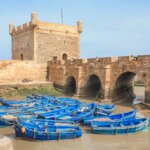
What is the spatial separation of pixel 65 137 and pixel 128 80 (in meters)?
14.4

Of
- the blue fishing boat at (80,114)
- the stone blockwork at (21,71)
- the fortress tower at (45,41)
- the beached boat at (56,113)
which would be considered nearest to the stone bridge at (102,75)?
the stone blockwork at (21,71)

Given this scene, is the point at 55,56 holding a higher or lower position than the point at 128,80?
higher

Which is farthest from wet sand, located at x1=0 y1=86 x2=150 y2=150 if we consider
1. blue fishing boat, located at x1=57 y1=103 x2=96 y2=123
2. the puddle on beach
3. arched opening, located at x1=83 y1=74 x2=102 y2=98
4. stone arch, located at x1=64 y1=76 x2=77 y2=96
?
stone arch, located at x1=64 y1=76 x2=77 y2=96

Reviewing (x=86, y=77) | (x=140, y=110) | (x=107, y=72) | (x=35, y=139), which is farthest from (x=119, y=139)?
(x=86, y=77)

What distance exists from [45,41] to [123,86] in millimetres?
11720

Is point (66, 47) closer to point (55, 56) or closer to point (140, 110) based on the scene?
point (55, 56)

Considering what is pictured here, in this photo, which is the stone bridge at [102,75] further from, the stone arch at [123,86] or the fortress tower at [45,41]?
the fortress tower at [45,41]

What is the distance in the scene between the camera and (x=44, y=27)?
30047 mm

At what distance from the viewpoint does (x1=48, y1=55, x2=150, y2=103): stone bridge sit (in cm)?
1950

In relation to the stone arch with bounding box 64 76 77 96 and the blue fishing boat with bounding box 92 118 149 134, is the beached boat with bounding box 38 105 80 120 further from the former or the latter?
the stone arch with bounding box 64 76 77 96

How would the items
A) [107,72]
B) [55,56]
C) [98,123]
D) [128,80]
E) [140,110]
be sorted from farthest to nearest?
1. [55,56]
2. [128,80]
3. [107,72]
4. [140,110]
5. [98,123]

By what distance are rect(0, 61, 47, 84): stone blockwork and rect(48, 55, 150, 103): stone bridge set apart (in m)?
1.15

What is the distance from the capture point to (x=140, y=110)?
59.0 ft

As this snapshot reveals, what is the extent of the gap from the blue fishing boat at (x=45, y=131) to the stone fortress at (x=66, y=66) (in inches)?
360
